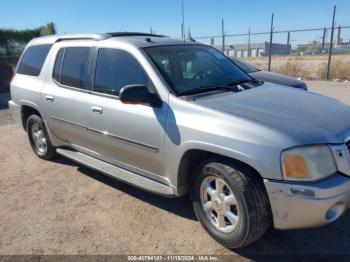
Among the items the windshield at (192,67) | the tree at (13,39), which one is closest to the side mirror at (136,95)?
the windshield at (192,67)

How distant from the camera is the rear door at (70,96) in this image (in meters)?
4.43

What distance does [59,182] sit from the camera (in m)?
4.98

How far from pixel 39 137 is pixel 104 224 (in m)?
2.63

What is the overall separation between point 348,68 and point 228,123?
15446 millimetres

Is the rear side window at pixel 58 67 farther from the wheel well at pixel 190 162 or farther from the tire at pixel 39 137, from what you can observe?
the wheel well at pixel 190 162

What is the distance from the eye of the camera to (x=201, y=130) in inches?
123

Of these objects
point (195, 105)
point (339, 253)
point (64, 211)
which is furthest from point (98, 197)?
point (339, 253)

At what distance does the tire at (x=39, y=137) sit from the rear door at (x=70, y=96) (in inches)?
17.3

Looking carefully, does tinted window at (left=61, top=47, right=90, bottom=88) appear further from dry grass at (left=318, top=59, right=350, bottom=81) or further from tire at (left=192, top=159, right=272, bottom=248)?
dry grass at (left=318, top=59, right=350, bottom=81)

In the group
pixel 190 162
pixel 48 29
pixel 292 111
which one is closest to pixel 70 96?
pixel 190 162

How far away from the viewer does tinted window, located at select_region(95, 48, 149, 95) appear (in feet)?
12.6

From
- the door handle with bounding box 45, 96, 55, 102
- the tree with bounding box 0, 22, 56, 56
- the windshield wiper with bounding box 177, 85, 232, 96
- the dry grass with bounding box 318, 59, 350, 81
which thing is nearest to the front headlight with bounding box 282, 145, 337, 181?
the windshield wiper with bounding box 177, 85, 232, 96

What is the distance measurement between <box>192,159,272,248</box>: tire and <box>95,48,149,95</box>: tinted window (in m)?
1.21

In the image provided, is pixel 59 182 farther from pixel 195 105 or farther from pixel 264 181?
pixel 264 181
